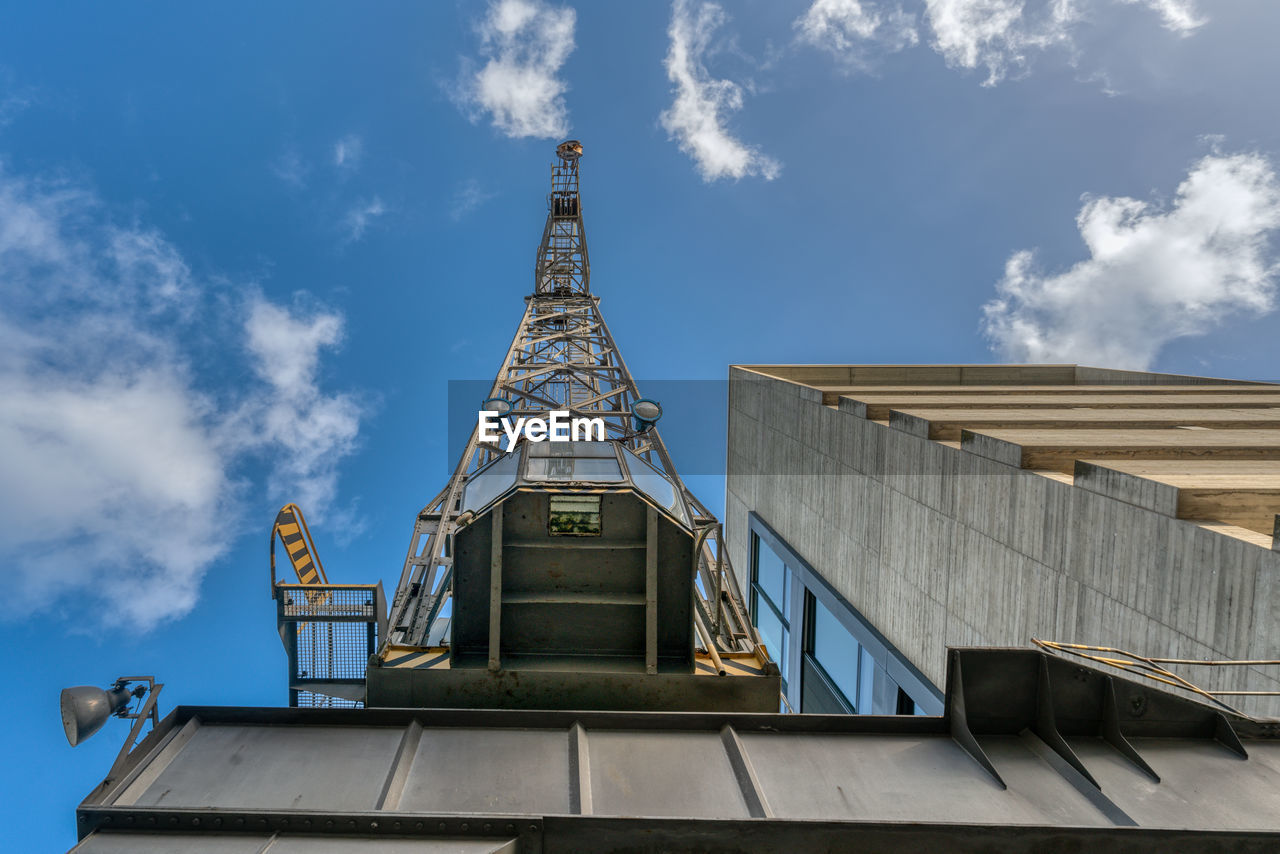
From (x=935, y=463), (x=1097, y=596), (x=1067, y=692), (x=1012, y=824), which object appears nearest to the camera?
(x=1012, y=824)

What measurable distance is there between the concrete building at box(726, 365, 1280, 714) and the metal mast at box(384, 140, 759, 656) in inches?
193

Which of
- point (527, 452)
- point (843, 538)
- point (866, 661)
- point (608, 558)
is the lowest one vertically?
point (866, 661)

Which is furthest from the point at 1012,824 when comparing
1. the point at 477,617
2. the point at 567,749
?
the point at 477,617

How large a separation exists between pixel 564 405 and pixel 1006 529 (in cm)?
1198

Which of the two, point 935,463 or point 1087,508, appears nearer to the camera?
point 1087,508

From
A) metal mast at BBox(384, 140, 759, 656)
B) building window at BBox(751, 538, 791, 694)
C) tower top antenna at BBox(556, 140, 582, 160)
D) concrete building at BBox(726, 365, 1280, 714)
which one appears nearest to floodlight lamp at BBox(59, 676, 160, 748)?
metal mast at BBox(384, 140, 759, 656)

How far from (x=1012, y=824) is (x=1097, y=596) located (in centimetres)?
629

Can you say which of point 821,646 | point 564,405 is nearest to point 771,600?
point 821,646

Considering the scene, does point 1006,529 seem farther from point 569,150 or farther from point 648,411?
point 569,150

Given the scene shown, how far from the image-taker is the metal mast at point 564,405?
8156 millimetres

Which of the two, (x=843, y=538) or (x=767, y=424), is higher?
(x=767, y=424)

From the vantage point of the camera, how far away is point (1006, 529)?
10.0 m

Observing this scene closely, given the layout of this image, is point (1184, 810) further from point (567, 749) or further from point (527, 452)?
point (527, 452)

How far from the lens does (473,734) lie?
464 cm
